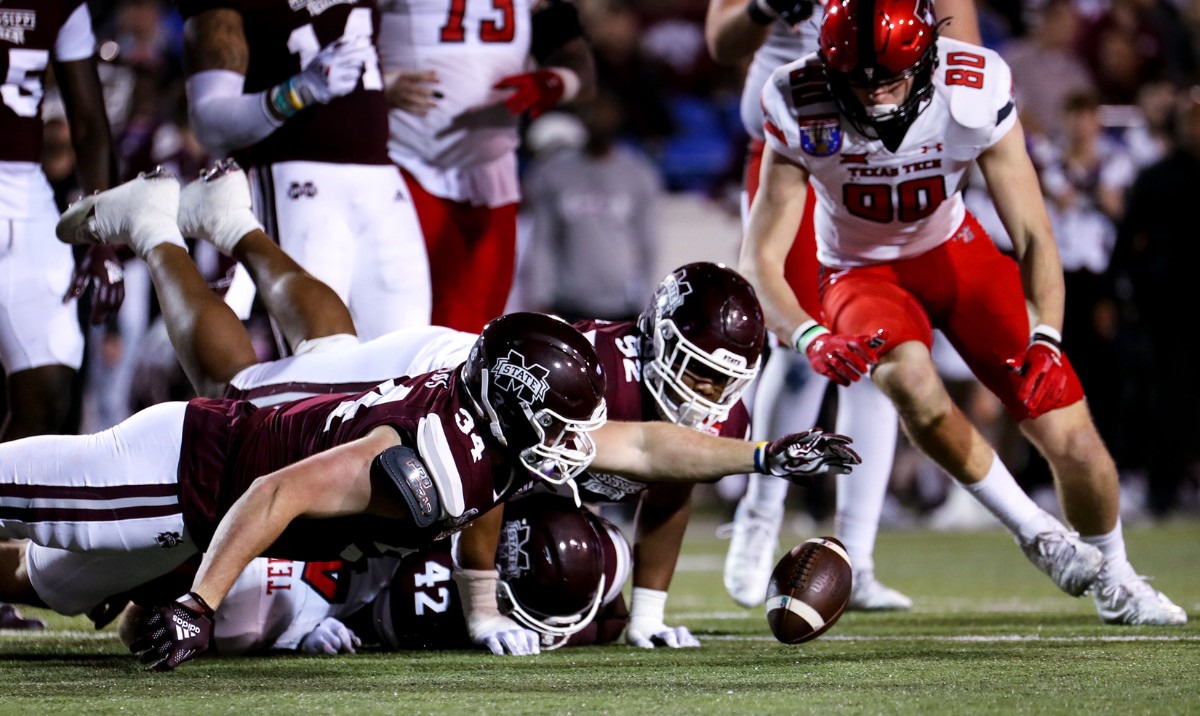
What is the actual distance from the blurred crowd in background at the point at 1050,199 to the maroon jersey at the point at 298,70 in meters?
2.81

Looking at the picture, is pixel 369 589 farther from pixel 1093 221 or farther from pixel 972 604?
pixel 1093 221

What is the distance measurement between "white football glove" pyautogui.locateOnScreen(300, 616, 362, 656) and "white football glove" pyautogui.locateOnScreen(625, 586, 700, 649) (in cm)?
71

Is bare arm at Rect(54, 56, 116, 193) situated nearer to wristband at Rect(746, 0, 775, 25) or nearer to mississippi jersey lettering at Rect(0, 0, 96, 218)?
mississippi jersey lettering at Rect(0, 0, 96, 218)

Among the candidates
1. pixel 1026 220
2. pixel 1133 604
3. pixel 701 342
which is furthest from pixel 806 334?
pixel 1133 604

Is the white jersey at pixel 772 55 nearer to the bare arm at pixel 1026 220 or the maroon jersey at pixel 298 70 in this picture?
the bare arm at pixel 1026 220

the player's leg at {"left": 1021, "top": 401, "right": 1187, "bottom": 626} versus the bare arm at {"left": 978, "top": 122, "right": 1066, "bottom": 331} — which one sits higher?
the bare arm at {"left": 978, "top": 122, "right": 1066, "bottom": 331}

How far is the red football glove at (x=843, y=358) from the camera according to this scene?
413 cm

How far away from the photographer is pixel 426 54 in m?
5.68

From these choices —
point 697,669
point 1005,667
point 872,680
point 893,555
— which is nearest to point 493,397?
point 697,669

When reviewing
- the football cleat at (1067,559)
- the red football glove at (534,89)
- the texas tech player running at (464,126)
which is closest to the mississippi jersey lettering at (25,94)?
the texas tech player running at (464,126)

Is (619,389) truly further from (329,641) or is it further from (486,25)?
(486,25)

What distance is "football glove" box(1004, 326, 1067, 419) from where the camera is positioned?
421 centimetres

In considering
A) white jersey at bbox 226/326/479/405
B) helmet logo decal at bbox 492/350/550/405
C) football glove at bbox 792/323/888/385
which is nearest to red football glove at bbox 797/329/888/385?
football glove at bbox 792/323/888/385

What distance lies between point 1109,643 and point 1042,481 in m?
5.15
